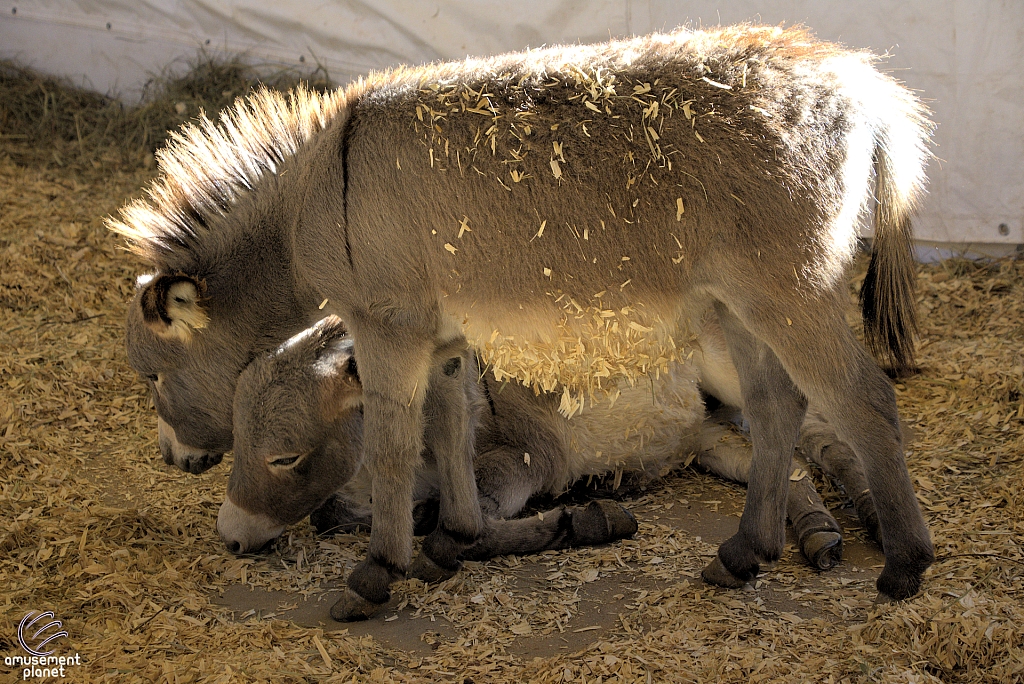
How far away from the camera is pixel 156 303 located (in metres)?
3.11

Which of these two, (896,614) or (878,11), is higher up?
(878,11)

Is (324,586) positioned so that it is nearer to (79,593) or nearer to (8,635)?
(79,593)

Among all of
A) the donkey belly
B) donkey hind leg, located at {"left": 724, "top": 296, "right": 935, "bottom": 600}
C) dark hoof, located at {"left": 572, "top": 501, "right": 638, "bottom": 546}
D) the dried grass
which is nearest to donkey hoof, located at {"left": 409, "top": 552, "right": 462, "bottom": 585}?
dark hoof, located at {"left": 572, "top": 501, "right": 638, "bottom": 546}

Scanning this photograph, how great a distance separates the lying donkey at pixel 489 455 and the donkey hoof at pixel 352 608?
0.50m

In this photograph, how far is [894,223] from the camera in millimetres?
2736

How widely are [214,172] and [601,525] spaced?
2.09 m

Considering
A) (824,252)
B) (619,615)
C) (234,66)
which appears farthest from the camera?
(234,66)

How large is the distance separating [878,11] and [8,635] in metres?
5.23

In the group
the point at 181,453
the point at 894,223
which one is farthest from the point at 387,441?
the point at 894,223

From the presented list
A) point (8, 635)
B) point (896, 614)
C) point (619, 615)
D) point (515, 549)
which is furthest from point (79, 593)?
point (896, 614)

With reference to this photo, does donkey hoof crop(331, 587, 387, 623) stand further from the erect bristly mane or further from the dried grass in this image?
the dried grass

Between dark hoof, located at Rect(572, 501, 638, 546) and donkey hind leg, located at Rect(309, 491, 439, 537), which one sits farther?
donkey hind leg, located at Rect(309, 491, 439, 537)

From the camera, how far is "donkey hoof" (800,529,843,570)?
128 inches

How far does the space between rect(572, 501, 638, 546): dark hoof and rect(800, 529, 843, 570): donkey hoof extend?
704 millimetres
